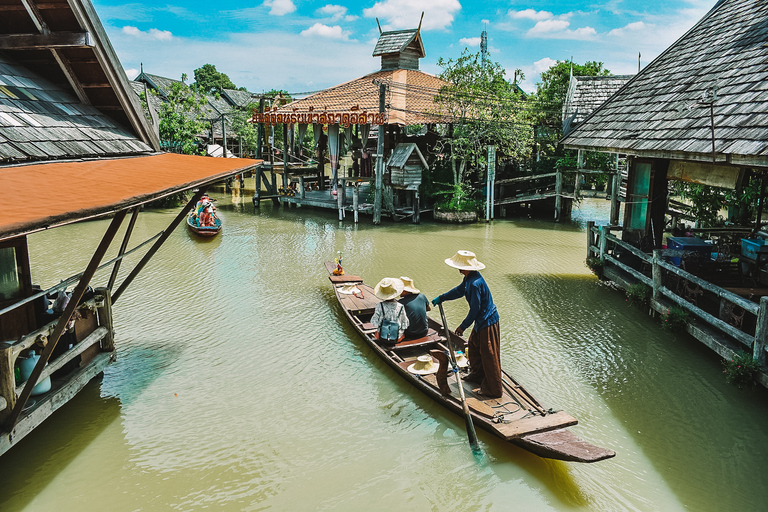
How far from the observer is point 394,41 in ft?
86.0

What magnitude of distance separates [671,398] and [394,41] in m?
22.9

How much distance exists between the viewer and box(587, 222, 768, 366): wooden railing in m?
6.82

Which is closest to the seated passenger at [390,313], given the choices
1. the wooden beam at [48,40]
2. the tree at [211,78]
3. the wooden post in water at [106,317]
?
the wooden post in water at [106,317]

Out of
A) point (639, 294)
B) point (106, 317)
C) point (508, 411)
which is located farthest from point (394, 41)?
point (508, 411)

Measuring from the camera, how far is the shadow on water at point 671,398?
5754 mm

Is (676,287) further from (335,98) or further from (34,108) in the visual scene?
(335,98)

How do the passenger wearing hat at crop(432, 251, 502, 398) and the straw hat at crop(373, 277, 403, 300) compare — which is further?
the straw hat at crop(373, 277, 403, 300)

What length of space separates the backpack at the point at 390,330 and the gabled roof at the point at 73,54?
4992 mm

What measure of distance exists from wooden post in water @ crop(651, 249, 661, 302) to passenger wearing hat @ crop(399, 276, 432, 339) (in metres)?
4.36

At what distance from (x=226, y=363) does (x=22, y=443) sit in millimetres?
2955

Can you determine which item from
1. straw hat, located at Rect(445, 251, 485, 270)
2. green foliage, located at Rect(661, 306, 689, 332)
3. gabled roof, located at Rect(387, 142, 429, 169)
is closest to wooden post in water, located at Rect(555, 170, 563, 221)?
gabled roof, located at Rect(387, 142, 429, 169)

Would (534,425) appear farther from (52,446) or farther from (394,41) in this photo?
(394,41)

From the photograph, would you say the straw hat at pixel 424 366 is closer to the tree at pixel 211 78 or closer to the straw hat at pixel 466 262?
the straw hat at pixel 466 262

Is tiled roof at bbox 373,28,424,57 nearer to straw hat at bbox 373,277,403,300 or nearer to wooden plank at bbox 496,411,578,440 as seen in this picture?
straw hat at bbox 373,277,403,300
